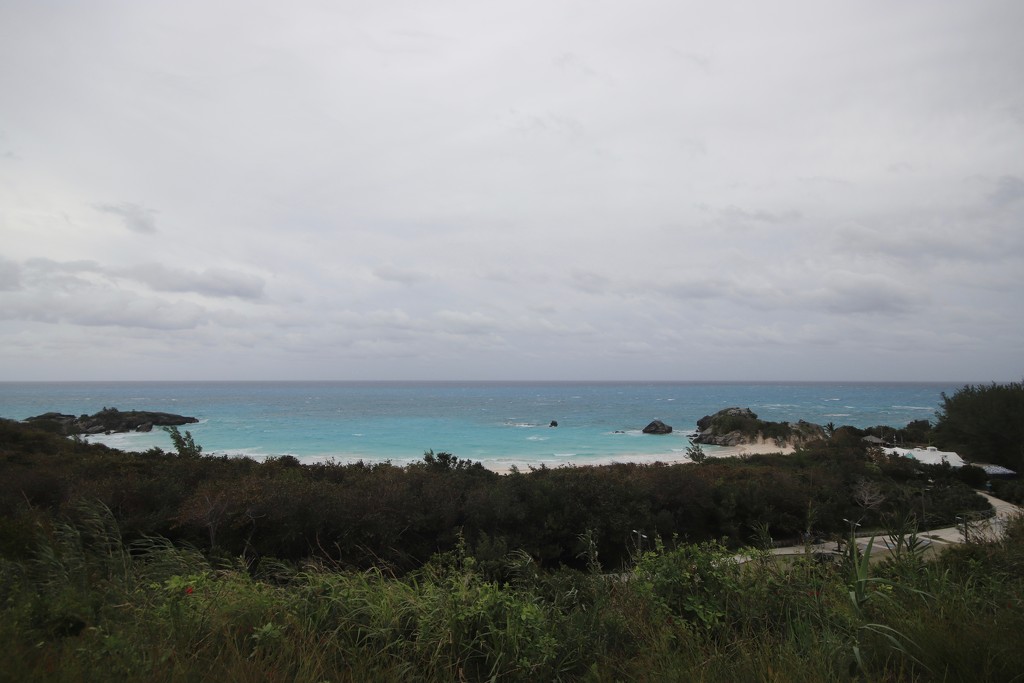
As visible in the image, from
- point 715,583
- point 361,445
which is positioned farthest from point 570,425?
point 715,583

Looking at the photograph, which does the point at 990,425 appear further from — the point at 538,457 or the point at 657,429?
the point at 657,429

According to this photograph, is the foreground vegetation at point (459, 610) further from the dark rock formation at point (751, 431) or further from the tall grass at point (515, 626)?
the dark rock formation at point (751, 431)

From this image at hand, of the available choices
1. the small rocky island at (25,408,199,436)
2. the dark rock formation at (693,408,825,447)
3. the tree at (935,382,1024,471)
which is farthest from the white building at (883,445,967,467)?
the small rocky island at (25,408,199,436)

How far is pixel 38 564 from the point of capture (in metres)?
5.06

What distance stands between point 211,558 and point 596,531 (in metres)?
5.90

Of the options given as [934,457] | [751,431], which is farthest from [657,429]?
[934,457]

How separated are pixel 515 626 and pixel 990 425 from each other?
25.0m

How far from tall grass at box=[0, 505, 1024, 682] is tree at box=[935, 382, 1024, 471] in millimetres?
20463

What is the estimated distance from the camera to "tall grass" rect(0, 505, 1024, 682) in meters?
3.24

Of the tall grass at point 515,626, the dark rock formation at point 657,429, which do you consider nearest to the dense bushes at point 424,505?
the tall grass at point 515,626

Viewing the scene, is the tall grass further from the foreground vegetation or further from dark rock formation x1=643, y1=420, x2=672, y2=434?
dark rock formation x1=643, y1=420, x2=672, y2=434

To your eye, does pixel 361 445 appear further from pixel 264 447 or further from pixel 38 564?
pixel 38 564

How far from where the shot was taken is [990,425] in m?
21.1

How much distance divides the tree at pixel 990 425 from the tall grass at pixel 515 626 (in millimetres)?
20463
